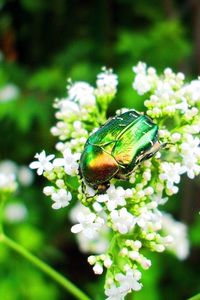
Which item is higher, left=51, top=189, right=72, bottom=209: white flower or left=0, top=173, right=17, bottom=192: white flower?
left=0, top=173, right=17, bottom=192: white flower

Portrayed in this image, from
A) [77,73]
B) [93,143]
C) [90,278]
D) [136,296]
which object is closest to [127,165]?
[93,143]

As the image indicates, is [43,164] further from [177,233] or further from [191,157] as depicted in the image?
[177,233]

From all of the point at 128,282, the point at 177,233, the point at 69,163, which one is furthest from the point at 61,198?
the point at 177,233

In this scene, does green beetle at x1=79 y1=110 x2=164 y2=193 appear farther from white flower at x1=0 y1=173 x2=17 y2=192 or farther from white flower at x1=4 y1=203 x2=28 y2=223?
white flower at x1=4 y1=203 x2=28 y2=223

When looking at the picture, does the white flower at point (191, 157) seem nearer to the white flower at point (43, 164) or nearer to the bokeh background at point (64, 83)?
the white flower at point (43, 164)

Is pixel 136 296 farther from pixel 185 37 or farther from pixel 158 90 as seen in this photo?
pixel 185 37

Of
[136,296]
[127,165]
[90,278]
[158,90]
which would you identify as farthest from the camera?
[90,278]

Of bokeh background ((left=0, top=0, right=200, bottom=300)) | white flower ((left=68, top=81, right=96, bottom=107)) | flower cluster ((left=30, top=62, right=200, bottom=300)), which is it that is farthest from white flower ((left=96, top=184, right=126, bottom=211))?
bokeh background ((left=0, top=0, right=200, bottom=300))

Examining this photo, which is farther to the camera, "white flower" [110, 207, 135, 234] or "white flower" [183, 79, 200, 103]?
"white flower" [183, 79, 200, 103]
